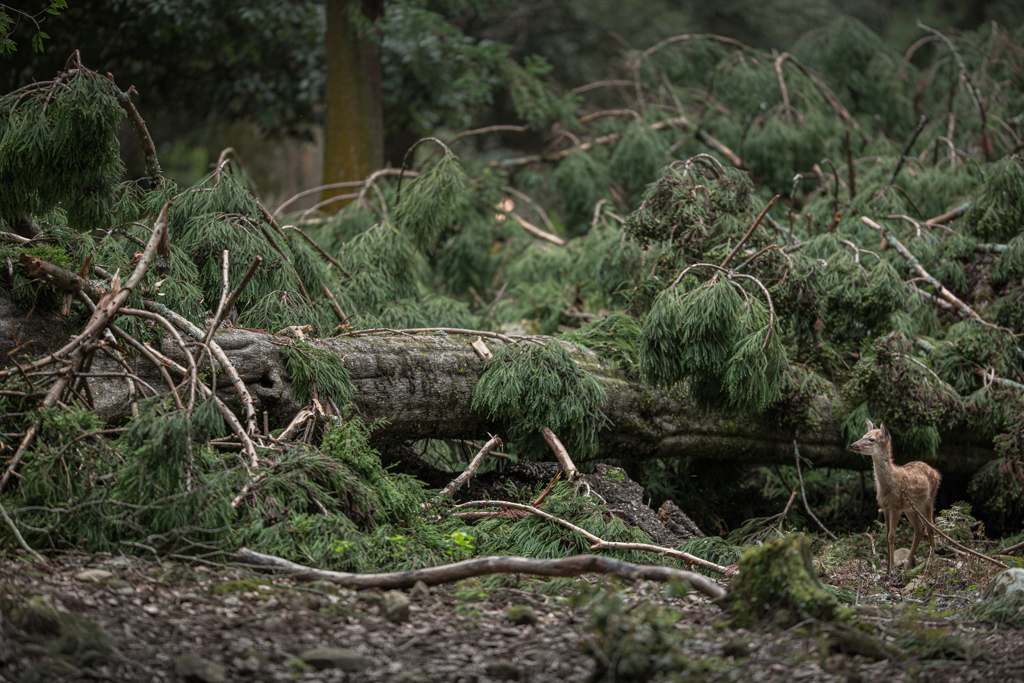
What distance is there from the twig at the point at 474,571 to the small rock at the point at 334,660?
509mm

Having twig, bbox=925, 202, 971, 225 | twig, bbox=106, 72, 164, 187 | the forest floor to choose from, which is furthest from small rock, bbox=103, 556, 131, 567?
twig, bbox=925, 202, 971, 225

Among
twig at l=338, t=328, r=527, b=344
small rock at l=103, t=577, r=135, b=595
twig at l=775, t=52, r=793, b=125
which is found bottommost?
small rock at l=103, t=577, r=135, b=595

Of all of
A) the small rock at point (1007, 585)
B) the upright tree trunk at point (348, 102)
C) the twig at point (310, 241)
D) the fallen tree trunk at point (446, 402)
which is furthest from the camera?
the upright tree trunk at point (348, 102)

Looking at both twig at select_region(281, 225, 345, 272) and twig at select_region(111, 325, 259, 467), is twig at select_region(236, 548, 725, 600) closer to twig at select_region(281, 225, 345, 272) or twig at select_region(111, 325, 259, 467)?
twig at select_region(111, 325, 259, 467)

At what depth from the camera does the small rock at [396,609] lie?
2.37 metres

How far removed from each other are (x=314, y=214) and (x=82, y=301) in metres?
4.28

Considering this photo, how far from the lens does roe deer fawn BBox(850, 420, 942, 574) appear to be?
161 inches

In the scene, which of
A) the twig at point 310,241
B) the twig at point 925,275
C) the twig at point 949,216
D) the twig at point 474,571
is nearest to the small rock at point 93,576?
the twig at point 474,571

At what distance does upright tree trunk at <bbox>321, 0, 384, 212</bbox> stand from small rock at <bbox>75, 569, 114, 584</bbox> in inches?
211

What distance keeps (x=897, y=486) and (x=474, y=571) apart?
8.58 feet

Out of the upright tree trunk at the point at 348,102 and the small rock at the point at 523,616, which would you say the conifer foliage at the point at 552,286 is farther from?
the upright tree trunk at the point at 348,102

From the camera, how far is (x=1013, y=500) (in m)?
4.64

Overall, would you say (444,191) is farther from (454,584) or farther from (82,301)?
(454,584)

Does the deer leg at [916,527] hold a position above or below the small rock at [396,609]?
below
